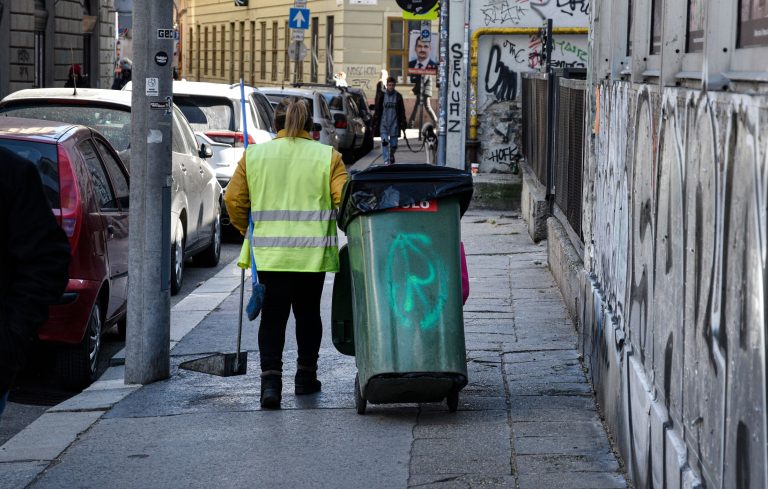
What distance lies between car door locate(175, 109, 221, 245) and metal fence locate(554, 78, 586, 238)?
329cm

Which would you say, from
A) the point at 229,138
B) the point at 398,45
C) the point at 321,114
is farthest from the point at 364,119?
the point at 229,138

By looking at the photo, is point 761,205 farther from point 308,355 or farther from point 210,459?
point 308,355

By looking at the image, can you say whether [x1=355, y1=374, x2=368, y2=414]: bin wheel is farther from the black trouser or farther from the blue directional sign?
the blue directional sign

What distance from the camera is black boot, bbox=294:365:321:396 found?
7441 millimetres

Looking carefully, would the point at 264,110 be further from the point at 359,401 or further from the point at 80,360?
the point at 359,401

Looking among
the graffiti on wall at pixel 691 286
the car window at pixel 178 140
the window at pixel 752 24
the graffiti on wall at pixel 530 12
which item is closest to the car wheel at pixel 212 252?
the car window at pixel 178 140

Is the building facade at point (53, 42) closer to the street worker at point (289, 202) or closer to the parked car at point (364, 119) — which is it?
the parked car at point (364, 119)

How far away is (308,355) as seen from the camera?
24.5ft

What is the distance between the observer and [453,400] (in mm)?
6824

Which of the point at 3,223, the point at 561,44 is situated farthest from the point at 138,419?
the point at 561,44

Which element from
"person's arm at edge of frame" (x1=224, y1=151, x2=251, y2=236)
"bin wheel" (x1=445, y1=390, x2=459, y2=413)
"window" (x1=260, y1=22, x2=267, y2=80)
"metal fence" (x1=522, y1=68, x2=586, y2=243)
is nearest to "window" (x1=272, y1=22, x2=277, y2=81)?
"window" (x1=260, y1=22, x2=267, y2=80)

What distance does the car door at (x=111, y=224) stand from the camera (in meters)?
8.41

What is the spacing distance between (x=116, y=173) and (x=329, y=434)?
3398 mm

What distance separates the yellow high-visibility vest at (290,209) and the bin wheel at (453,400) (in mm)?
886
